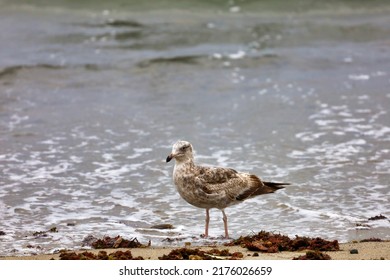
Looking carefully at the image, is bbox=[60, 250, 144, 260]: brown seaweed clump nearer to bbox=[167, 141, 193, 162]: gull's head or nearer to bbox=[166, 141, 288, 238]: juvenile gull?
bbox=[166, 141, 288, 238]: juvenile gull

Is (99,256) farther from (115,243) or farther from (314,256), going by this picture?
(314,256)

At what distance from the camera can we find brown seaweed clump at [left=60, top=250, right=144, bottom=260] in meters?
6.64

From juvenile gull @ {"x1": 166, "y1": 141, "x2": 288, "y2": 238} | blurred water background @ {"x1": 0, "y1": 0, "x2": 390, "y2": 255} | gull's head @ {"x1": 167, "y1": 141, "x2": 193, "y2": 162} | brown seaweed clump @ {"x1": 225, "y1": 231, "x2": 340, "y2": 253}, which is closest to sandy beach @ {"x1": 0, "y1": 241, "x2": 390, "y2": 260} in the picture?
brown seaweed clump @ {"x1": 225, "y1": 231, "x2": 340, "y2": 253}

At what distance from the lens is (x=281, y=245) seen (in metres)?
7.04

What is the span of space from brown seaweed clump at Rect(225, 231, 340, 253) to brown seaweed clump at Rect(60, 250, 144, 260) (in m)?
0.92

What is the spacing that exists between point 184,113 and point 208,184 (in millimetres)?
4853

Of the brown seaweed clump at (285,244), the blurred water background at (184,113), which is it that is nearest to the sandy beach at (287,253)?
the brown seaweed clump at (285,244)

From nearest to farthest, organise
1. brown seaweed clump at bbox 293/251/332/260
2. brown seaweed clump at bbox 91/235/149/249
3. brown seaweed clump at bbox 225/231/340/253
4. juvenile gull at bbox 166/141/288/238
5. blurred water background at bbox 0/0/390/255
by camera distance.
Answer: brown seaweed clump at bbox 293/251/332/260 < brown seaweed clump at bbox 225/231/340/253 < brown seaweed clump at bbox 91/235/149/249 < juvenile gull at bbox 166/141/288/238 < blurred water background at bbox 0/0/390/255

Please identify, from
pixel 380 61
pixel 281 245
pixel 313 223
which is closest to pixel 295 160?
pixel 313 223

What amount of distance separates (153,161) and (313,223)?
9.08 feet

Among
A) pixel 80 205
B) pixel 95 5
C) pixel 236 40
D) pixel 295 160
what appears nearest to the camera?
pixel 80 205

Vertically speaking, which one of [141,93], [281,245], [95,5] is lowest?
[281,245]

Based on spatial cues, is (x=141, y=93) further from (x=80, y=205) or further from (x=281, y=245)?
(x=281, y=245)

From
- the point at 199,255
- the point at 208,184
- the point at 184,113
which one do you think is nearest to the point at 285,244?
the point at 199,255
